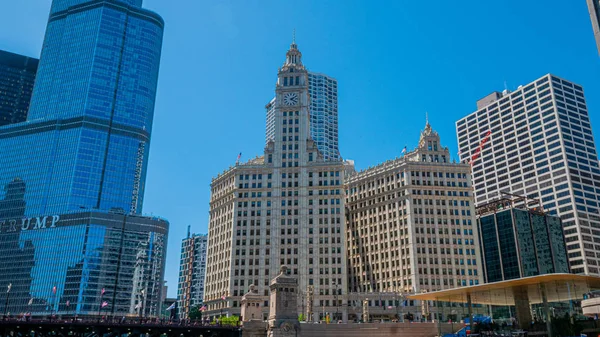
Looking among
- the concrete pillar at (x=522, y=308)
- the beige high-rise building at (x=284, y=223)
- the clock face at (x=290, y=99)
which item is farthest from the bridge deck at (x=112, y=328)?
the clock face at (x=290, y=99)

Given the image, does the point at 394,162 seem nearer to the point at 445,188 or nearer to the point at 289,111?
the point at 445,188

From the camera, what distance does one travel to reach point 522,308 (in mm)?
76438

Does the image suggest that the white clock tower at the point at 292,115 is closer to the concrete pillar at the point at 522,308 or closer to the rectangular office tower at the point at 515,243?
the rectangular office tower at the point at 515,243

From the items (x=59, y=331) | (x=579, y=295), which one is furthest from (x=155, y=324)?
(x=579, y=295)

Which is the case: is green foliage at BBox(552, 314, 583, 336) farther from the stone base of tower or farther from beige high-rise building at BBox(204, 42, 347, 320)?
beige high-rise building at BBox(204, 42, 347, 320)

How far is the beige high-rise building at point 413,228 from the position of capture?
14400 cm

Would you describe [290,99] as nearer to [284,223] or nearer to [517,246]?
[284,223]

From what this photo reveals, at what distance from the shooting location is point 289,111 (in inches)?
6457

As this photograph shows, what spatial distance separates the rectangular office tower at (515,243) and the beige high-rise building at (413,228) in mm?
25117

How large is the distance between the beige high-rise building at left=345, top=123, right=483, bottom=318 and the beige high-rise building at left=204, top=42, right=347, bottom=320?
534 inches

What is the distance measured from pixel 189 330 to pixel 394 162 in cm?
8387

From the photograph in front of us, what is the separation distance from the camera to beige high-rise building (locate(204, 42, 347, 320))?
477ft

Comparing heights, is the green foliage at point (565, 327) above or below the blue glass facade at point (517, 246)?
below

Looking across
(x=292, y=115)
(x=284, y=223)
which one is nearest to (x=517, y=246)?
(x=284, y=223)
